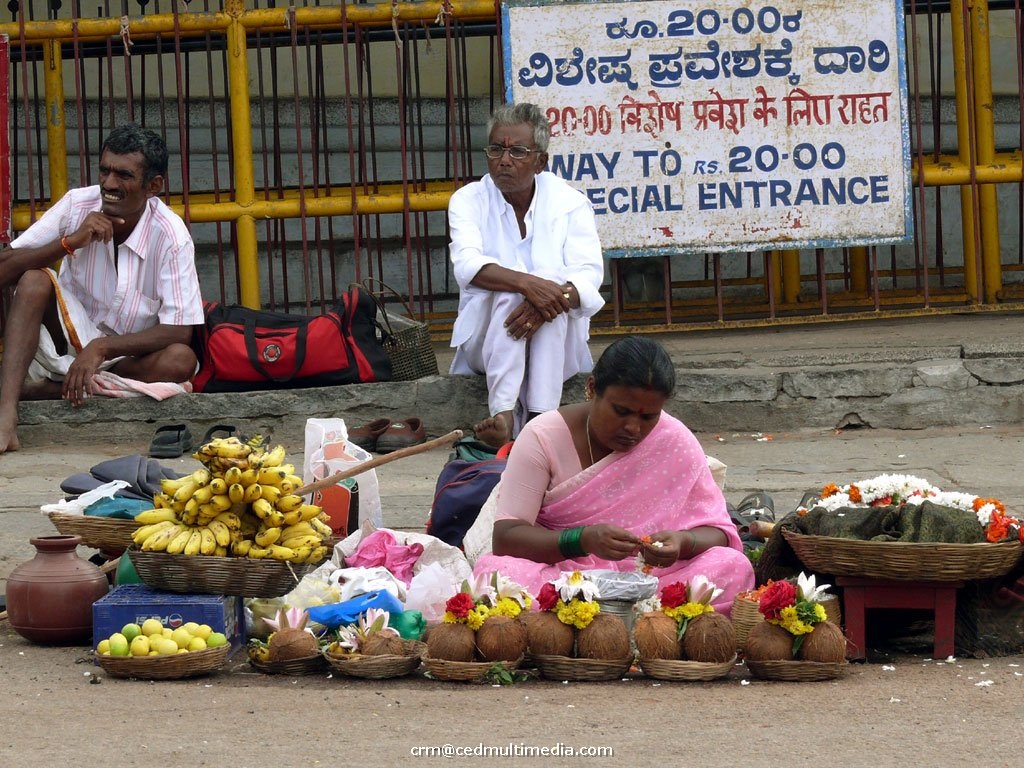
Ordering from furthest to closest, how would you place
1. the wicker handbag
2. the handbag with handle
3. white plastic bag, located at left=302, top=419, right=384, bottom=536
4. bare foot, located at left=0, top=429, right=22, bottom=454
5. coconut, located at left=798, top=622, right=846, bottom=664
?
the wicker handbag < the handbag with handle < bare foot, located at left=0, top=429, right=22, bottom=454 < white plastic bag, located at left=302, top=419, right=384, bottom=536 < coconut, located at left=798, top=622, right=846, bottom=664

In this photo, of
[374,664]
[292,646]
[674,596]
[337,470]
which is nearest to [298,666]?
[292,646]

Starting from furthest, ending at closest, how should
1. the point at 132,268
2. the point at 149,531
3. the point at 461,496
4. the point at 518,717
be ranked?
the point at 132,268 → the point at 461,496 → the point at 149,531 → the point at 518,717

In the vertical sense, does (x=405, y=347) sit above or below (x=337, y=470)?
above

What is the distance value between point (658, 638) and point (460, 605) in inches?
20.4

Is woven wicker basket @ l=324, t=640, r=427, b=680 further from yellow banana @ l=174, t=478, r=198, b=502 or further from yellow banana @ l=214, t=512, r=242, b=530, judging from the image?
yellow banana @ l=174, t=478, r=198, b=502

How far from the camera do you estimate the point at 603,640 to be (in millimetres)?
4199

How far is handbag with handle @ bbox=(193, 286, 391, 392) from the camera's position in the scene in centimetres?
743

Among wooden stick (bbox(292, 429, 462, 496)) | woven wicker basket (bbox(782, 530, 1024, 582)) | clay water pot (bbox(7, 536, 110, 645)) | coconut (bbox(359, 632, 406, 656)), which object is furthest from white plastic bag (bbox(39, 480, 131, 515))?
woven wicker basket (bbox(782, 530, 1024, 582))

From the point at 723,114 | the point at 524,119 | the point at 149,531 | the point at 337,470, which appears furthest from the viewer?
the point at 723,114

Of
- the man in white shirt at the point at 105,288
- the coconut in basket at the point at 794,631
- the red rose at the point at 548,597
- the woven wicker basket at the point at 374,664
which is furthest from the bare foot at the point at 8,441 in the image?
the coconut in basket at the point at 794,631

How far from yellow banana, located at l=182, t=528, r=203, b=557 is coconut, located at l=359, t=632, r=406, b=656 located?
585 mm

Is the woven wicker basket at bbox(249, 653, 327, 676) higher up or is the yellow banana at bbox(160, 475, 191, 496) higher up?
the yellow banana at bbox(160, 475, 191, 496)

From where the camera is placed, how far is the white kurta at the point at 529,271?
7035 millimetres

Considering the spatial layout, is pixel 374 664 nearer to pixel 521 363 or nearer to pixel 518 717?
pixel 518 717
